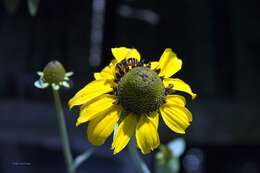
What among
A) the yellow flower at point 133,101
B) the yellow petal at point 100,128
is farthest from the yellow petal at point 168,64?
the yellow petal at point 100,128

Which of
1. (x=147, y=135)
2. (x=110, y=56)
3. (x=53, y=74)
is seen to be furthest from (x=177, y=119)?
(x=110, y=56)

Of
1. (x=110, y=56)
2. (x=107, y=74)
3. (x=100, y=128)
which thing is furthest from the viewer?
(x=110, y=56)

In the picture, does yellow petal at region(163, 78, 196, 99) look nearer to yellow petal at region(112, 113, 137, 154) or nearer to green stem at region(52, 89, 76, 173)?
yellow petal at region(112, 113, 137, 154)

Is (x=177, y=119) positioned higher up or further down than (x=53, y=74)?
further down

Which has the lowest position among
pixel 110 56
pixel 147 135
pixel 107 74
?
pixel 147 135

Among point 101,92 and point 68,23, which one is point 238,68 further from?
point 101,92

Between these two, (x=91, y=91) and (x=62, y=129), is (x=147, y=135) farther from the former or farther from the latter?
(x=62, y=129)

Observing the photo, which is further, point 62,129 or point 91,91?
point 62,129

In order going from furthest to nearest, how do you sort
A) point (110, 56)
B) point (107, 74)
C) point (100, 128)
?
1. point (110, 56)
2. point (107, 74)
3. point (100, 128)
